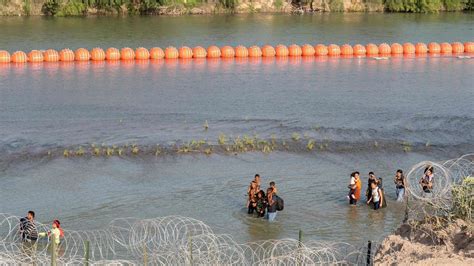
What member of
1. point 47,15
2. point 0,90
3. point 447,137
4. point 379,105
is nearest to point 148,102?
point 0,90

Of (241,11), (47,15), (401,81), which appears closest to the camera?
(401,81)

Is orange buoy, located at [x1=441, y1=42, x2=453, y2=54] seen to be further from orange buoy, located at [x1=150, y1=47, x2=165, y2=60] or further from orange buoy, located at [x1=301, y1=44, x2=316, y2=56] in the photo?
orange buoy, located at [x1=150, y1=47, x2=165, y2=60]

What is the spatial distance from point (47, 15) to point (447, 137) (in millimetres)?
53485

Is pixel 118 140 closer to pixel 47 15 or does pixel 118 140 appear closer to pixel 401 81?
pixel 401 81

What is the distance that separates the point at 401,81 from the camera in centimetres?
4812

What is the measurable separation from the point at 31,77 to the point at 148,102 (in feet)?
31.1

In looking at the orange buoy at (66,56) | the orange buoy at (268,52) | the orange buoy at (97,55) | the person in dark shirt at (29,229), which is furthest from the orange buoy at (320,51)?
the person in dark shirt at (29,229)

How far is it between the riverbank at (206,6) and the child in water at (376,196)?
59.5 meters

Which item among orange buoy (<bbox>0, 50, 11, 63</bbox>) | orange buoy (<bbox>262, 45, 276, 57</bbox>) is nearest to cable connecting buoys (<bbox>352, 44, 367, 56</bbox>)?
orange buoy (<bbox>262, 45, 276, 57</bbox>)

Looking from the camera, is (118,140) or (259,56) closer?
(118,140)

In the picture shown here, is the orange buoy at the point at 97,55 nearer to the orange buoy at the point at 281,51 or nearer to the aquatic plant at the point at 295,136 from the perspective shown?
the orange buoy at the point at 281,51

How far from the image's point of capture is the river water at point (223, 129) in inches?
961

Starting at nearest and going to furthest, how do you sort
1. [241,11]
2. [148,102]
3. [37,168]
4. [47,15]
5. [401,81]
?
1. [37,168]
2. [148,102]
3. [401,81]
4. [47,15]
5. [241,11]

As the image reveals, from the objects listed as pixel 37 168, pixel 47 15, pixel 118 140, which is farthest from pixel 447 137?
pixel 47 15
